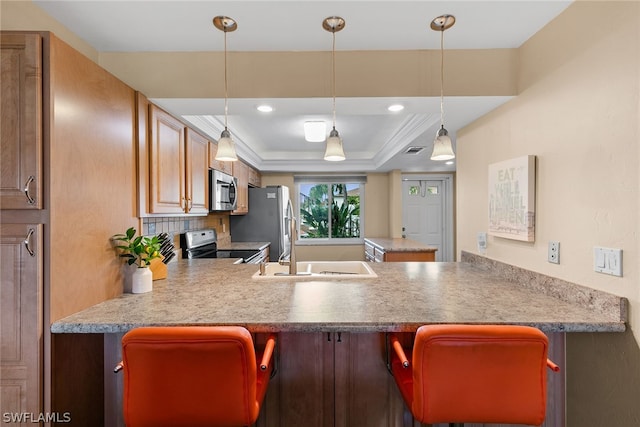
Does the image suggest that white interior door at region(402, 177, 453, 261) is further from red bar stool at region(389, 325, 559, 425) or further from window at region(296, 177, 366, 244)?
red bar stool at region(389, 325, 559, 425)

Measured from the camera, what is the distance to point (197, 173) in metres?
2.46

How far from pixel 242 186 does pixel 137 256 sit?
2373 millimetres

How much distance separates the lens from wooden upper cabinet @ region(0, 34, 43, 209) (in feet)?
3.69

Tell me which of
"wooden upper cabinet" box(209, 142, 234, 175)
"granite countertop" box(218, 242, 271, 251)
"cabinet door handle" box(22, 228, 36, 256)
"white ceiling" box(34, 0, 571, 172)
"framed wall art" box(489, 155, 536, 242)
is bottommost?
"granite countertop" box(218, 242, 271, 251)

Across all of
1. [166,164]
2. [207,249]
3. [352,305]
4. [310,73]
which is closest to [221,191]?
[207,249]

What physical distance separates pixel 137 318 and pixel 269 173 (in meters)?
4.32

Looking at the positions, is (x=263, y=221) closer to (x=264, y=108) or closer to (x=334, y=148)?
(x=264, y=108)

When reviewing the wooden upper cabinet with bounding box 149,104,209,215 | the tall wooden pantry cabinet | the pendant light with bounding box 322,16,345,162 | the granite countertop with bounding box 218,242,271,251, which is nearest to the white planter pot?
the tall wooden pantry cabinet

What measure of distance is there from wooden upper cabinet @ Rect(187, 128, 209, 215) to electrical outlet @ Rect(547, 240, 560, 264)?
2312mm

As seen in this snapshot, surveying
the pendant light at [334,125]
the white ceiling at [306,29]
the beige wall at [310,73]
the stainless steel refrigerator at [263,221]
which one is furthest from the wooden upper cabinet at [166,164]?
A: the stainless steel refrigerator at [263,221]

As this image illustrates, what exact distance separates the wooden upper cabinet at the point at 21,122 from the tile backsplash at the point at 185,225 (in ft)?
3.40

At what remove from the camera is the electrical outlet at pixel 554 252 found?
4.68 ft

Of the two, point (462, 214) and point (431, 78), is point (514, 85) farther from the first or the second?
point (462, 214)

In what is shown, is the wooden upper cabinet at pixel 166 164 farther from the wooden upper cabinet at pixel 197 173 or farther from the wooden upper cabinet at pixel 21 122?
the wooden upper cabinet at pixel 21 122
